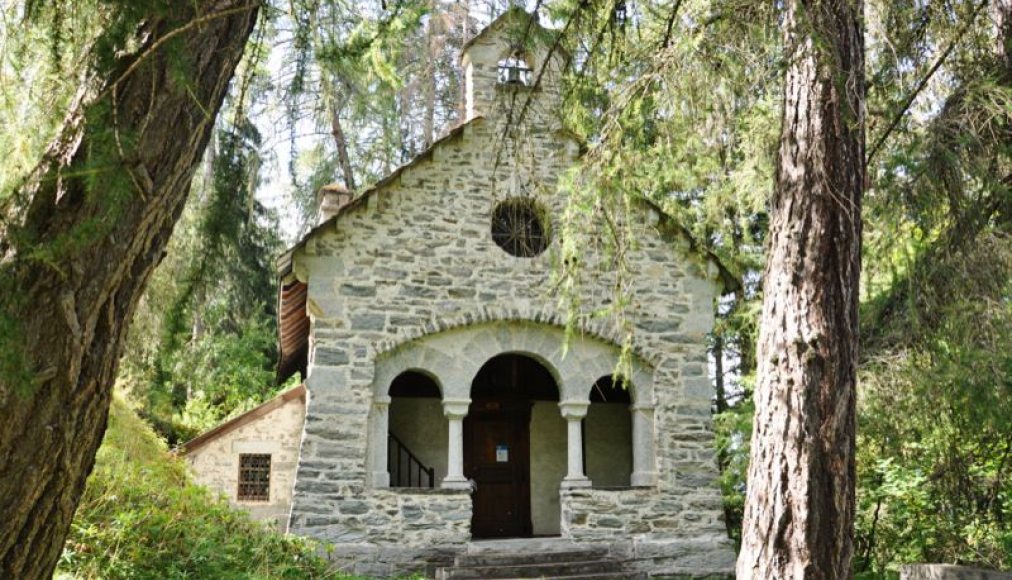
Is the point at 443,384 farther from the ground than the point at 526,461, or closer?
farther from the ground

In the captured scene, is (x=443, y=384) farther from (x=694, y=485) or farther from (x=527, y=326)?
(x=694, y=485)

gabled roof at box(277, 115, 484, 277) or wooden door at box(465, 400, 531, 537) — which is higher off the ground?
gabled roof at box(277, 115, 484, 277)

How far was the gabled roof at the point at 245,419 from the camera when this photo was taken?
1114 centimetres

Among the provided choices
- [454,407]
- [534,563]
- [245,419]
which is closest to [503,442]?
[454,407]

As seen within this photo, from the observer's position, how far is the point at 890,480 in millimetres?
9328

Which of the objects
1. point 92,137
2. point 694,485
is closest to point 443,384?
point 694,485

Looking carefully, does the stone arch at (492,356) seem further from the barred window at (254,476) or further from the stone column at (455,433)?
the barred window at (254,476)

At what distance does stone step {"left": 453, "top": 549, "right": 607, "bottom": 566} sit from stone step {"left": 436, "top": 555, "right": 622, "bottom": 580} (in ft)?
0.08

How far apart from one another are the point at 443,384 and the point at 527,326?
47.2 inches

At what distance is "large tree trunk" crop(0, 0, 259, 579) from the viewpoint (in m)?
2.55

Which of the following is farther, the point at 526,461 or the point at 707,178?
the point at 707,178

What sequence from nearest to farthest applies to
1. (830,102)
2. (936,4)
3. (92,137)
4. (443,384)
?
(92,137) < (830,102) < (936,4) < (443,384)

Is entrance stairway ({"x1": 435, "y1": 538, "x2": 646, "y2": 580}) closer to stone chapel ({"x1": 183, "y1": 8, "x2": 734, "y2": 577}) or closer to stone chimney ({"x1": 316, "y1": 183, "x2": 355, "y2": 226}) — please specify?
stone chapel ({"x1": 183, "y1": 8, "x2": 734, "y2": 577})

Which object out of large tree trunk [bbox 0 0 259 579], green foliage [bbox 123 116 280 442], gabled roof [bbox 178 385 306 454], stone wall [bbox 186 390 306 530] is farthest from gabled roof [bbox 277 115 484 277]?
large tree trunk [bbox 0 0 259 579]
